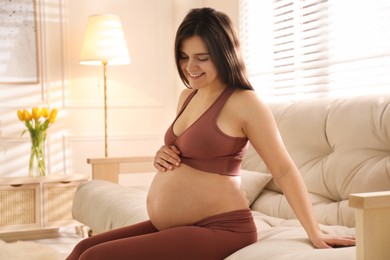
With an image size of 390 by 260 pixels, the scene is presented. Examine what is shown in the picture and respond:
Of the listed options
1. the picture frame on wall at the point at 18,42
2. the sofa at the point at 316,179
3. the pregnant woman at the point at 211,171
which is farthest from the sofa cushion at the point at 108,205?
the picture frame on wall at the point at 18,42

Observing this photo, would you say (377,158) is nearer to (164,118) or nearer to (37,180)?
(37,180)

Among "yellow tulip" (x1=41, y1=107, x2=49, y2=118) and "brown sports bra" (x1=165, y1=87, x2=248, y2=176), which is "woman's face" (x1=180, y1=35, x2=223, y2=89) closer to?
"brown sports bra" (x1=165, y1=87, x2=248, y2=176)

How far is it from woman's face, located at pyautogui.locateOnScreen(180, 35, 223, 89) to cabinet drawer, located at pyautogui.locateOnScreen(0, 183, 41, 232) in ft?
7.77

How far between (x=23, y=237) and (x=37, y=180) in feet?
1.54

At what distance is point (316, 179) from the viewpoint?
2.14 metres

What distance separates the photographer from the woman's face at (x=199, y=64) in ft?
4.84

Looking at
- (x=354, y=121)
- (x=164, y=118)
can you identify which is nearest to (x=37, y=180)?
(x=164, y=118)

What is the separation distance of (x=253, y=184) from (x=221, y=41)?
3.48 ft

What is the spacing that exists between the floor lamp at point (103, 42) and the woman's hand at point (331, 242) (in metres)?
2.62

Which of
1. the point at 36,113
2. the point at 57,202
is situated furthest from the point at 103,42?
the point at 57,202

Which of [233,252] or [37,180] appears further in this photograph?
[37,180]

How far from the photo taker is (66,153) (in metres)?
4.13

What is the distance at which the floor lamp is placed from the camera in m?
3.74

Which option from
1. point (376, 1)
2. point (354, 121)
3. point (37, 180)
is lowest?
point (37, 180)
